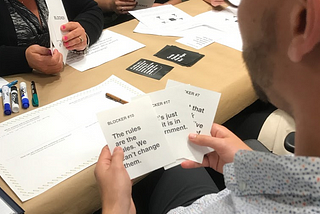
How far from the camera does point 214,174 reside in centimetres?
124

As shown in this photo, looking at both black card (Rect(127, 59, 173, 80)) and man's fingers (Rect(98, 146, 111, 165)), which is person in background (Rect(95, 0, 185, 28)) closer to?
black card (Rect(127, 59, 173, 80))

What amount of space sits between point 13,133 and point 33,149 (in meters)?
0.09

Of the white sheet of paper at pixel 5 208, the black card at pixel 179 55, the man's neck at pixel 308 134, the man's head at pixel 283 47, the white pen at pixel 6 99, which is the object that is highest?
the man's head at pixel 283 47

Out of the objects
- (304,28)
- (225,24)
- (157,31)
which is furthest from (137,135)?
(225,24)

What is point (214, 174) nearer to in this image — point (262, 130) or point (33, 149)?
point (262, 130)

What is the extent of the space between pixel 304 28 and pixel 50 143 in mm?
606

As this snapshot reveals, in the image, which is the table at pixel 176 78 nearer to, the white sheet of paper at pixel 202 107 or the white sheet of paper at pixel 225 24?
the white sheet of paper at pixel 225 24

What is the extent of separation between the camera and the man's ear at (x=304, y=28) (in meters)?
0.39

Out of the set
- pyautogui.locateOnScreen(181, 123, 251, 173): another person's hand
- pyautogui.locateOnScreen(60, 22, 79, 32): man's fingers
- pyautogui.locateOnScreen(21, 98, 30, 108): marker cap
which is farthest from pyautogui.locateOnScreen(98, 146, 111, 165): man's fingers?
pyautogui.locateOnScreen(60, 22, 79, 32): man's fingers

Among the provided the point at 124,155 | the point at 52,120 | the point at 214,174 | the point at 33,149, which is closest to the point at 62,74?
the point at 52,120

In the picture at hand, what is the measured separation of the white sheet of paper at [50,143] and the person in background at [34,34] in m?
0.21

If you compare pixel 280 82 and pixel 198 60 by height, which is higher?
pixel 280 82

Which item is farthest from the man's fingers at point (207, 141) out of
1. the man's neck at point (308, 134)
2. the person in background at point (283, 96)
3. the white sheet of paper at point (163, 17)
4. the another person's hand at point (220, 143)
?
the white sheet of paper at point (163, 17)

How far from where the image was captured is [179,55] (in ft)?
3.76
